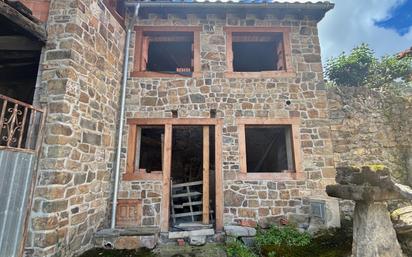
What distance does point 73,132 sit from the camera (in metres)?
3.93

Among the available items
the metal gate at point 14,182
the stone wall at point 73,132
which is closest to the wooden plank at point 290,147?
the stone wall at point 73,132

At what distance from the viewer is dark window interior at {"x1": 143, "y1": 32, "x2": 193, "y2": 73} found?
6.33 meters

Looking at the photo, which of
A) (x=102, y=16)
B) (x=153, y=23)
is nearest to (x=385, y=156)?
(x=153, y=23)

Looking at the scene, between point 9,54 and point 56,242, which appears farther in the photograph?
point 9,54

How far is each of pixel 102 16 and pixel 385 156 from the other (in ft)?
26.2

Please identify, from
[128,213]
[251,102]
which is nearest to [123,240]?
[128,213]

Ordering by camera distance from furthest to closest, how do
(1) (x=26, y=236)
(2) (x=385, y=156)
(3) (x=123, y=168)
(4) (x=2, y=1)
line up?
(2) (x=385, y=156) → (3) (x=123, y=168) → (1) (x=26, y=236) → (4) (x=2, y=1)

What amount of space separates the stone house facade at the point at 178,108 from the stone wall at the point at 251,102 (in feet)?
0.09

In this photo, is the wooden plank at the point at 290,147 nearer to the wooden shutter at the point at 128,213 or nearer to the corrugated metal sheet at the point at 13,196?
the wooden shutter at the point at 128,213

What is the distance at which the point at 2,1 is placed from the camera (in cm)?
305

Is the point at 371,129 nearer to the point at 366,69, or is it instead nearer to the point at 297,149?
the point at 297,149

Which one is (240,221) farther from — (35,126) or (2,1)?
(2,1)

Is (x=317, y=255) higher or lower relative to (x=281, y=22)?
lower

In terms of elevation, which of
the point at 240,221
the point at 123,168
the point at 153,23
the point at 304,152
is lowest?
the point at 240,221
